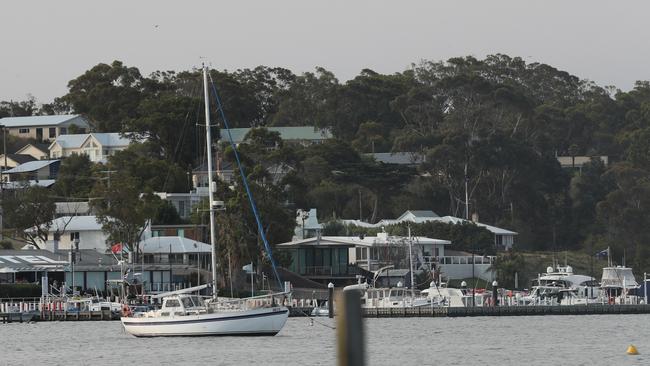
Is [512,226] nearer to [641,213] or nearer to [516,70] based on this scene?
[641,213]

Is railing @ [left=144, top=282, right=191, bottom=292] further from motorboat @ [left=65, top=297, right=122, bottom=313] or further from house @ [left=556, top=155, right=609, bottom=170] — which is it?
house @ [left=556, top=155, right=609, bottom=170]

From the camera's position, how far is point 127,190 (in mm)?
101750

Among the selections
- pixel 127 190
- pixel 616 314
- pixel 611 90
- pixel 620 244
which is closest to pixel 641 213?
pixel 620 244

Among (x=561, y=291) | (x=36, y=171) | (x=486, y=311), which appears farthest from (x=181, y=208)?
(x=486, y=311)

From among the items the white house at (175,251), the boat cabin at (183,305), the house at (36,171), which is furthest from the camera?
the house at (36,171)

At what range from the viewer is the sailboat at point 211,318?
6388 cm

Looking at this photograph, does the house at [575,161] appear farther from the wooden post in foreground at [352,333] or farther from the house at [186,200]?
the wooden post in foreground at [352,333]

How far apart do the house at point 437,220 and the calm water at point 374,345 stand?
39.7m

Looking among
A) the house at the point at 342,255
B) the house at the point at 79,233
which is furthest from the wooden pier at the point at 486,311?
the house at the point at 79,233

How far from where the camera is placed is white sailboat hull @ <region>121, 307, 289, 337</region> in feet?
209

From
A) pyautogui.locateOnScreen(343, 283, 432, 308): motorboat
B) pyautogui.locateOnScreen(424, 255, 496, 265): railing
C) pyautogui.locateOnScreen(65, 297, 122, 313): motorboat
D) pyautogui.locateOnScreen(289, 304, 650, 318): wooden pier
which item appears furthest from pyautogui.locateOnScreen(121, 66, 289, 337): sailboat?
pyautogui.locateOnScreen(424, 255, 496, 265): railing

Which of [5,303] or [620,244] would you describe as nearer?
[5,303]

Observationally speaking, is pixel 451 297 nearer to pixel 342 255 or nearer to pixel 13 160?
pixel 342 255

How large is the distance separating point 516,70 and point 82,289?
94.4m
